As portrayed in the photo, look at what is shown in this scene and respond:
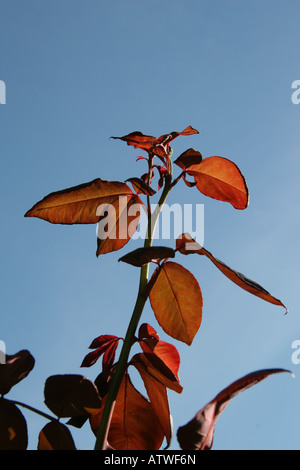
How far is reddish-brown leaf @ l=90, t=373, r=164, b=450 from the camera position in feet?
2.02

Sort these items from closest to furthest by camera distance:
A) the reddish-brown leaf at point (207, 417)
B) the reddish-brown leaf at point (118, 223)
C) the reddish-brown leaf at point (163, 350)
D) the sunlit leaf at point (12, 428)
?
the reddish-brown leaf at point (207, 417) → the sunlit leaf at point (12, 428) → the reddish-brown leaf at point (163, 350) → the reddish-brown leaf at point (118, 223)

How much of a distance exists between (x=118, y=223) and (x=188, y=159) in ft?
0.52

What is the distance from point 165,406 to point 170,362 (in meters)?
0.06

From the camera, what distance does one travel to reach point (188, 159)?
0.77 m

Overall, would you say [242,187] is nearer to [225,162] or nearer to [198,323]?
[225,162]

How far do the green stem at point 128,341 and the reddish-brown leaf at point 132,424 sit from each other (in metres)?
0.10

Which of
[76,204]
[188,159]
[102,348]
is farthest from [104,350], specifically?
[188,159]

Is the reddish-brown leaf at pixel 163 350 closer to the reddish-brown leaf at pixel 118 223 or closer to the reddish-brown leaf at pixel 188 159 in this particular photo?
the reddish-brown leaf at pixel 118 223

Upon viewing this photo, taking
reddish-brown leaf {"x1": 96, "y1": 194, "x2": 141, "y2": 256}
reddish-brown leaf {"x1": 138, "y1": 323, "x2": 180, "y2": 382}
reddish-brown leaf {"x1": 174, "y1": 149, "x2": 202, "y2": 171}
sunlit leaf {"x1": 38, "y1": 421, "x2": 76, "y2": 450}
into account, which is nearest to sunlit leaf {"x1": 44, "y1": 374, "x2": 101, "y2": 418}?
A: sunlit leaf {"x1": 38, "y1": 421, "x2": 76, "y2": 450}

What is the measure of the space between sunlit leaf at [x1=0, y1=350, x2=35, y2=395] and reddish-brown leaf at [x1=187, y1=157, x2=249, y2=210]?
41 centimetres

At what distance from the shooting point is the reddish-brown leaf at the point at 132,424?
24.2 inches

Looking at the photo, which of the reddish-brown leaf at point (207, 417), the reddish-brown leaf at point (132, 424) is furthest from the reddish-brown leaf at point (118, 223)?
the reddish-brown leaf at point (207, 417)

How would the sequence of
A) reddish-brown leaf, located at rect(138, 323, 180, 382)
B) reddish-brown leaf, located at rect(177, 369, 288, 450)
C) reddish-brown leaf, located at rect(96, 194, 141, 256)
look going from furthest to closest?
1. reddish-brown leaf, located at rect(96, 194, 141, 256)
2. reddish-brown leaf, located at rect(138, 323, 180, 382)
3. reddish-brown leaf, located at rect(177, 369, 288, 450)

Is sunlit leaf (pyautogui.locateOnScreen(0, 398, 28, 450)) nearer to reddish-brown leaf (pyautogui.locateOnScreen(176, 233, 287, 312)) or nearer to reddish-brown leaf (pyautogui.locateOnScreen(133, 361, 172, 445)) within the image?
reddish-brown leaf (pyautogui.locateOnScreen(133, 361, 172, 445))
